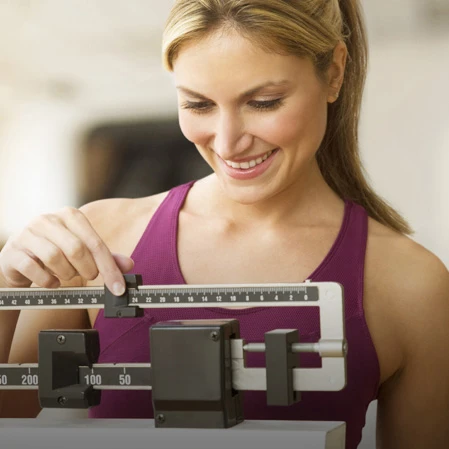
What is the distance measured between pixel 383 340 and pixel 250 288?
1.61 ft

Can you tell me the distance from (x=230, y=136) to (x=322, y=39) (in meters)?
0.24

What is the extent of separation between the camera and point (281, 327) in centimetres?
160

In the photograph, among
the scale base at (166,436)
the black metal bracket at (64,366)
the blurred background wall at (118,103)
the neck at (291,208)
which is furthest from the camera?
the blurred background wall at (118,103)

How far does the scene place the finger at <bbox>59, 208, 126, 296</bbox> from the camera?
1.25 meters

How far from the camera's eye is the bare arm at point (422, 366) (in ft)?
5.37

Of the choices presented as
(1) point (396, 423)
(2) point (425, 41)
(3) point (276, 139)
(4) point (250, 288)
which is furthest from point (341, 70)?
(2) point (425, 41)

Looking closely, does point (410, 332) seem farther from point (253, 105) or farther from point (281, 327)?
point (253, 105)

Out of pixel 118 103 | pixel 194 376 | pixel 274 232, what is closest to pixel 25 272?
pixel 194 376

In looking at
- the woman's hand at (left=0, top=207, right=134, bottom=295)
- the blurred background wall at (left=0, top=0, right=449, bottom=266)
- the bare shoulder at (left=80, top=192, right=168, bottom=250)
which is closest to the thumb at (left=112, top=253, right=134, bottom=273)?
the woman's hand at (left=0, top=207, right=134, bottom=295)

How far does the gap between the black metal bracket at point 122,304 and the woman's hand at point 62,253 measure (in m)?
0.01

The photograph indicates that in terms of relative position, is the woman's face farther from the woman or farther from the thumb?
the thumb

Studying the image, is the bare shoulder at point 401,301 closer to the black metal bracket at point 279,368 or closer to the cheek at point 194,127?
the cheek at point 194,127

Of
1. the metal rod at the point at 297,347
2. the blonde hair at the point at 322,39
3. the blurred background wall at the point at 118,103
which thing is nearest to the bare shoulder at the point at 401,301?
the blonde hair at the point at 322,39

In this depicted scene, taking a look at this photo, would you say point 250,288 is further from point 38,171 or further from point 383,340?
point 38,171
